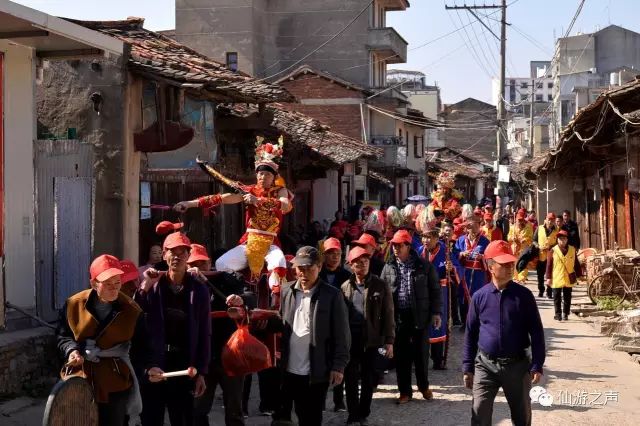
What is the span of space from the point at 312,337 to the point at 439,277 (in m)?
4.87

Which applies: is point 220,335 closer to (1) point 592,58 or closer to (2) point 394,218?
(2) point 394,218

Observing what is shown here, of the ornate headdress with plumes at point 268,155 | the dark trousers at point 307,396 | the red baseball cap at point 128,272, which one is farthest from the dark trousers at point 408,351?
the red baseball cap at point 128,272

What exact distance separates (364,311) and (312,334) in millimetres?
1635

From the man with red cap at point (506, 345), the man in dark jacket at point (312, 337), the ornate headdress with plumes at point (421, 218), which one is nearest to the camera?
the man with red cap at point (506, 345)

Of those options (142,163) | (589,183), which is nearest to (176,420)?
(142,163)

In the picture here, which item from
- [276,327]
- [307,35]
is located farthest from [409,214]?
[307,35]

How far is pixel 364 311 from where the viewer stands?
9242mm

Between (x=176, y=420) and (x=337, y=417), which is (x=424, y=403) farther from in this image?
(x=176, y=420)

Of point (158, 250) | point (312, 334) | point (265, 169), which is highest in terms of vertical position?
point (265, 169)

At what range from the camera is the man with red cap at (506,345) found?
24.4 ft

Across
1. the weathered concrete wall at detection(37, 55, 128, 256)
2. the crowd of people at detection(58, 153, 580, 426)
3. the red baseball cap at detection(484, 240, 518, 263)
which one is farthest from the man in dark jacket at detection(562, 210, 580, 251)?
the red baseball cap at detection(484, 240, 518, 263)

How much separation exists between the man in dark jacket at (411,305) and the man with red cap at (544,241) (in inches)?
421

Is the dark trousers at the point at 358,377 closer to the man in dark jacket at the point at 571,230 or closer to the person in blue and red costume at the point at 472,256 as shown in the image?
the person in blue and red costume at the point at 472,256

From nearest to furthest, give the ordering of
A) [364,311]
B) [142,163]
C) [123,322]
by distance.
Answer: [123,322]
[364,311]
[142,163]
